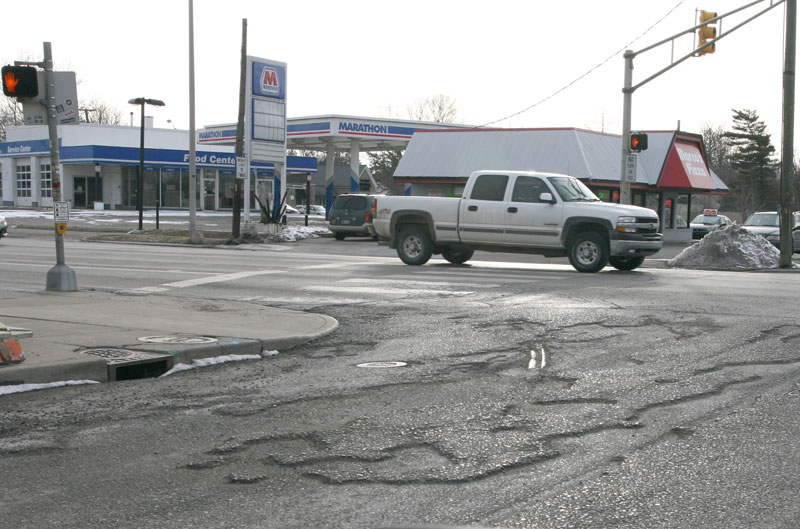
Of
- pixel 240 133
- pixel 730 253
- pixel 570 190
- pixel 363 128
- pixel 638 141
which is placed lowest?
pixel 730 253

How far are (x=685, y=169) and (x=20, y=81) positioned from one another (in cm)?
3204

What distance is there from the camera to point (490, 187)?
59.5ft

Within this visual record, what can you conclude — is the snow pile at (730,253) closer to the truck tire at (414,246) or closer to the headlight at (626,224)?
the headlight at (626,224)

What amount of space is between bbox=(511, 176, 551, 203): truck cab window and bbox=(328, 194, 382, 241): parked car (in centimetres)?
1388

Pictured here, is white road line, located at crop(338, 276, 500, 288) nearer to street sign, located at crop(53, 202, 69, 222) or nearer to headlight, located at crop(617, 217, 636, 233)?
headlight, located at crop(617, 217, 636, 233)

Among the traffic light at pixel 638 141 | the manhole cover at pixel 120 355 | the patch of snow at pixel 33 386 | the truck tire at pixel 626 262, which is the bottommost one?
the patch of snow at pixel 33 386

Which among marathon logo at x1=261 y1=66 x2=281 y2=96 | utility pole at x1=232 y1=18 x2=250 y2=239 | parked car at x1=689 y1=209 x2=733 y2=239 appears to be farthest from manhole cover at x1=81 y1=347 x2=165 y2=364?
parked car at x1=689 y1=209 x2=733 y2=239

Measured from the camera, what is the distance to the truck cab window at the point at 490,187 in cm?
1800

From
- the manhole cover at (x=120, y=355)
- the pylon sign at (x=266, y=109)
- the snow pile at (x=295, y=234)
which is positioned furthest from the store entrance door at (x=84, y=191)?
the manhole cover at (x=120, y=355)

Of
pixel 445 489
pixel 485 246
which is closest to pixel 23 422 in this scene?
pixel 445 489

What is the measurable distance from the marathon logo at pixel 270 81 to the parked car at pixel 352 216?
5358 millimetres

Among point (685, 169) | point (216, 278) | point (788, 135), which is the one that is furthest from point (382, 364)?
point (685, 169)

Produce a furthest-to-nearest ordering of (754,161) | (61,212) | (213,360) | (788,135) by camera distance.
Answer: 1. (754,161)
2. (788,135)
3. (61,212)
4. (213,360)

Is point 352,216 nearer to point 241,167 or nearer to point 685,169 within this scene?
point 241,167
